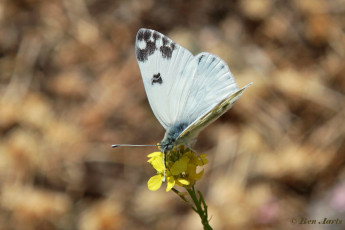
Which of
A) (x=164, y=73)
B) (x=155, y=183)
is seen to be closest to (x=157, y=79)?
(x=164, y=73)

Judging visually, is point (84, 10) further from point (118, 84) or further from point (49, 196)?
point (49, 196)

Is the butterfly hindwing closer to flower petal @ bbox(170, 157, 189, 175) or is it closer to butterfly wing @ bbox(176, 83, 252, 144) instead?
butterfly wing @ bbox(176, 83, 252, 144)

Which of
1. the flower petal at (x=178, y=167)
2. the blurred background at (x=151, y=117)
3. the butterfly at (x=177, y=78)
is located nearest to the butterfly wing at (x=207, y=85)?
the butterfly at (x=177, y=78)

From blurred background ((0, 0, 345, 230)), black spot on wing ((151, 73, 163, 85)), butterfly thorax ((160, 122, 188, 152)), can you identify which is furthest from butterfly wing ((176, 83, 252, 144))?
blurred background ((0, 0, 345, 230))

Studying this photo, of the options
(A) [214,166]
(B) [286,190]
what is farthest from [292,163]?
(A) [214,166]

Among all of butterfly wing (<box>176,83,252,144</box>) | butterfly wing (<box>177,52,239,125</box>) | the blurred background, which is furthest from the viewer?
the blurred background

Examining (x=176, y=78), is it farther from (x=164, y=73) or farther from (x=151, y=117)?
(x=151, y=117)
